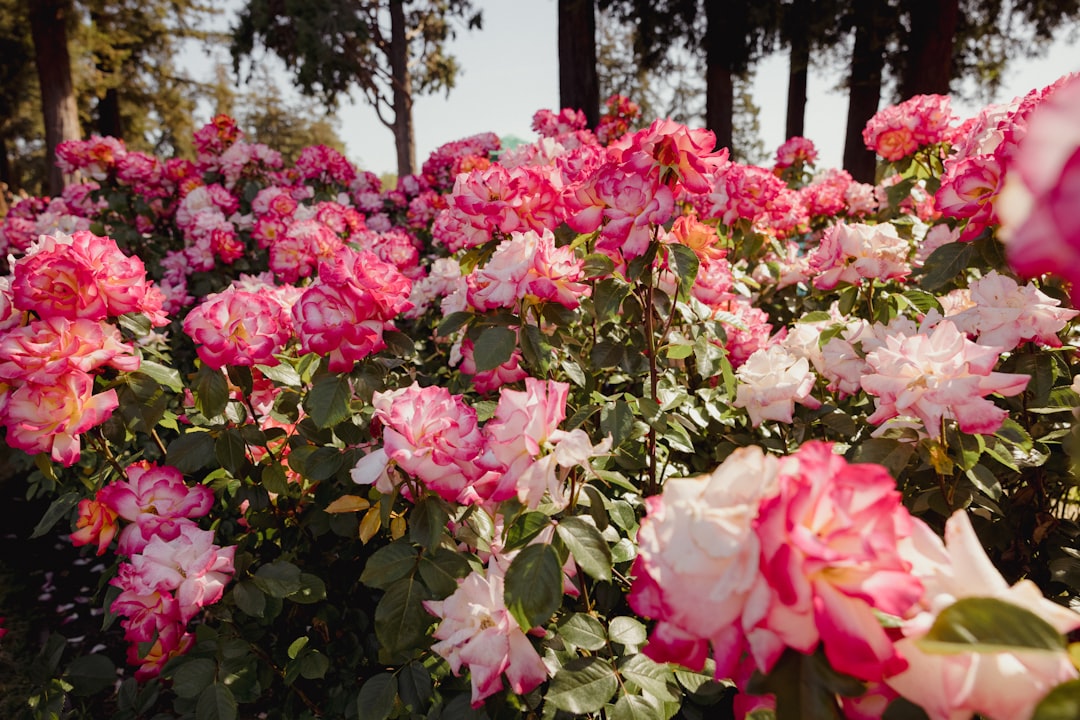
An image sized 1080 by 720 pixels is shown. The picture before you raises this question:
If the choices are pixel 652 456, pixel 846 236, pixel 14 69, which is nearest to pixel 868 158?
pixel 846 236

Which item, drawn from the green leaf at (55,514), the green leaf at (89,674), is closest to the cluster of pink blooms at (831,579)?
the green leaf at (55,514)

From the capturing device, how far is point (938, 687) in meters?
0.53

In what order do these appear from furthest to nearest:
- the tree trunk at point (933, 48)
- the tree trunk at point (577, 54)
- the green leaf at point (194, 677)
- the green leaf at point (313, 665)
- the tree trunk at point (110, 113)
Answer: the tree trunk at point (110, 113) < the tree trunk at point (577, 54) < the tree trunk at point (933, 48) < the green leaf at point (313, 665) < the green leaf at point (194, 677)

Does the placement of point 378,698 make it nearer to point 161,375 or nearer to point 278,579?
point 278,579

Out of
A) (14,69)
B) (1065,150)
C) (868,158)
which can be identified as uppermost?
(14,69)

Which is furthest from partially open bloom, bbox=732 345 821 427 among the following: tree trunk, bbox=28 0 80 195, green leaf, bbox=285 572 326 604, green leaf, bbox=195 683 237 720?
tree trunk, bbox=28 0 80 195

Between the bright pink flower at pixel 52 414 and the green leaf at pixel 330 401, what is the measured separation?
17.3 inches

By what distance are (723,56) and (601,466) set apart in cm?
948

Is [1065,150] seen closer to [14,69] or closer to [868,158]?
[868,158]

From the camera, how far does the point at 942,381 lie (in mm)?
1016

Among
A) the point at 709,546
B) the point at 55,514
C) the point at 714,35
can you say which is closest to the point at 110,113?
the point at 714,35

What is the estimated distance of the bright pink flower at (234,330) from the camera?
52.4 inches

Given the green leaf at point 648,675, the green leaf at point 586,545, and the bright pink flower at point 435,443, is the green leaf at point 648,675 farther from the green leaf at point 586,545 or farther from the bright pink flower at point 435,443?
the bright pink flower at point 435,443

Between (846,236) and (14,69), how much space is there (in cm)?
1678
